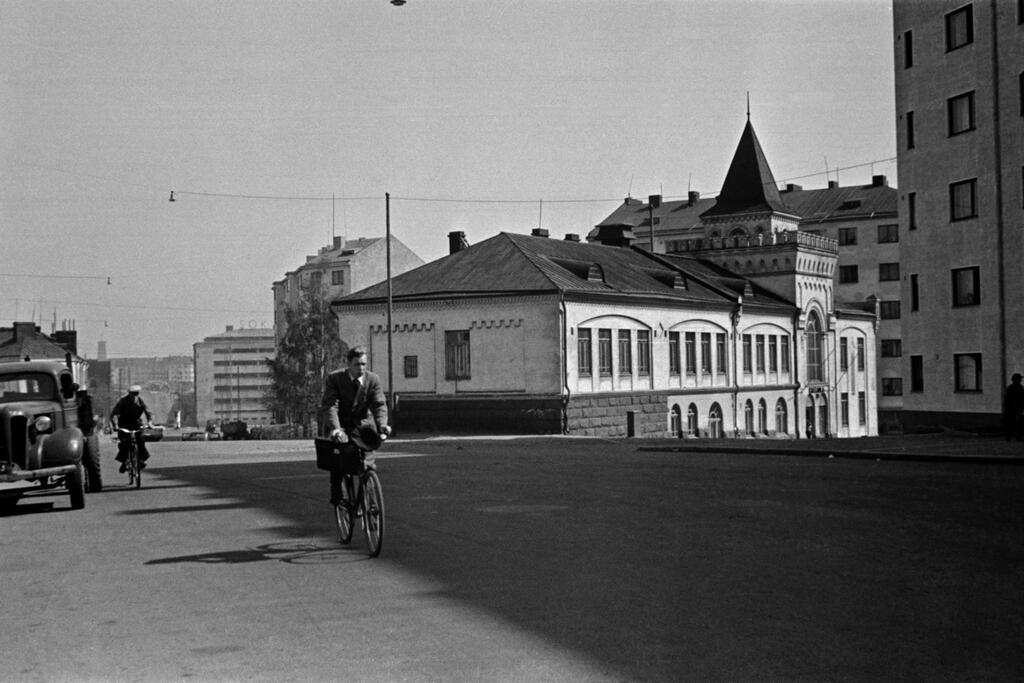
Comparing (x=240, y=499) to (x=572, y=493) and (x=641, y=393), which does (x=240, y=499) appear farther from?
(x=641, y=393)

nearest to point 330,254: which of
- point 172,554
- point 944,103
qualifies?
point 944,103

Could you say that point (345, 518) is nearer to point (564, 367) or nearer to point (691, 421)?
point (564, 367)

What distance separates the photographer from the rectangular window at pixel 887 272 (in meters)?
91.6

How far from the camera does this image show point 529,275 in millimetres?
45656

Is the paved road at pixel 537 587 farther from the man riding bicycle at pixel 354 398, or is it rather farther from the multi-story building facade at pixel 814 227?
the multi-story building facade at pixel 814 227

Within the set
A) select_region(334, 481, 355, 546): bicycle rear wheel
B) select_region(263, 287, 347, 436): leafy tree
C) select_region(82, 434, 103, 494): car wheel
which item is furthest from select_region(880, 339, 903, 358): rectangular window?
select_region(334, 481, 355, 546): bicycle rear wheel

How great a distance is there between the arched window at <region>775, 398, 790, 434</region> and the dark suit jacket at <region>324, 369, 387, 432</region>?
5338 cm

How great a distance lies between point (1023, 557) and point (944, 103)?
98.2 ft

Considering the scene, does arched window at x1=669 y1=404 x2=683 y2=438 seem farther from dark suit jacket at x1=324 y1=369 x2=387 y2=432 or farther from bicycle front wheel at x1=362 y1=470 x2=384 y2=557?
bicycle front wheel at x1=362 y1=470 x2=384 y2=557

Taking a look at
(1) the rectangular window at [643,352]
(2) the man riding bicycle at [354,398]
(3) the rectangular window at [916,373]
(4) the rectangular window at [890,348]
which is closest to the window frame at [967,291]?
(3) the rectangular window at [916,373]

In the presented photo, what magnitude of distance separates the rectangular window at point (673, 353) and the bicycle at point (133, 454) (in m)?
35.5

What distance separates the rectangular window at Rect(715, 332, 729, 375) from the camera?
2233 inches

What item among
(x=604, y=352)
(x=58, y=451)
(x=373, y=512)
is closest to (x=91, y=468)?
(x=58, y=451)

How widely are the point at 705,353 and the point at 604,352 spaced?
986 cm
